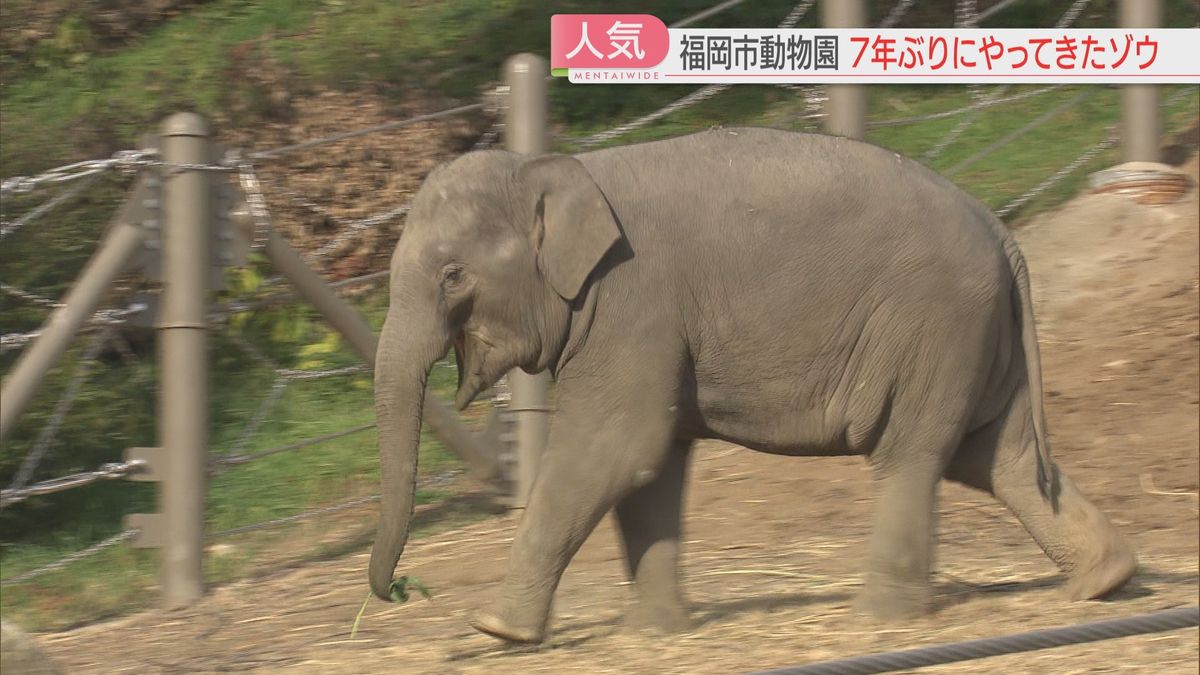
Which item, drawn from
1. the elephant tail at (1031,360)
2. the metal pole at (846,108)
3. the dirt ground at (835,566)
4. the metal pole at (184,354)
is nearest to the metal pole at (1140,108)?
the dirt ground at (835,566)

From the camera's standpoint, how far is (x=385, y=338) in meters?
4.64

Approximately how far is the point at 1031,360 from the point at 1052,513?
0.43 meters

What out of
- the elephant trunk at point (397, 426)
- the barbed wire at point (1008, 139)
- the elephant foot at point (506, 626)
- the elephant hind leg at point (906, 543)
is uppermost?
the barbed wire at point (1008, 139)

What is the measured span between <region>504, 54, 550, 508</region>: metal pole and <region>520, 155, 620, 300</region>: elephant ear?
6.36 feet

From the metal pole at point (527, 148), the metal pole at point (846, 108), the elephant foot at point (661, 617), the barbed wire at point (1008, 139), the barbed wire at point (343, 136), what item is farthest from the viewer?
the barbed wire at point (1008, 139)

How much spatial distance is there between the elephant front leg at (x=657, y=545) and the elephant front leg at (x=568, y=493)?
0.25 metres

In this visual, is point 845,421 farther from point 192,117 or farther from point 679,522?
point 192,117

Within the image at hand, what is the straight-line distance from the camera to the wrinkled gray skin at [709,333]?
462 centimetres

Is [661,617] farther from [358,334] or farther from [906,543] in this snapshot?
[358,334]

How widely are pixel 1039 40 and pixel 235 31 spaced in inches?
194

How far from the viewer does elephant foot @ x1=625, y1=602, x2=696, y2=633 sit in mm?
4914

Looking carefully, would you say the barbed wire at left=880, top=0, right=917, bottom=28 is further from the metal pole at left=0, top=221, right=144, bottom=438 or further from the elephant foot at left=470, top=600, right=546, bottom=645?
the elephant foot at left=470, top=600, right=546, bottom=645

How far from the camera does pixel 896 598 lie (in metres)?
4.90

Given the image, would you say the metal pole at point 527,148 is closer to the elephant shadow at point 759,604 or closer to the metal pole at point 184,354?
the metal pole at point 184,354
